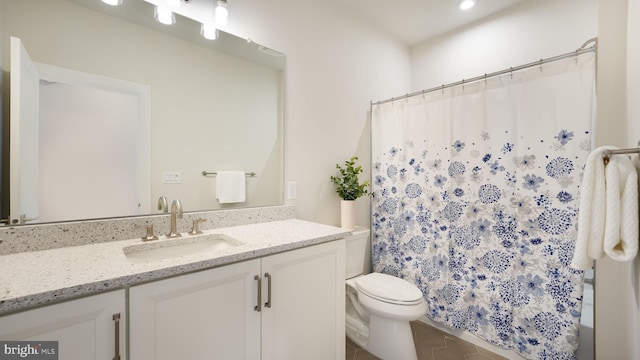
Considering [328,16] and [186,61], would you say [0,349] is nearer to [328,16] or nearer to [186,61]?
[186,61]

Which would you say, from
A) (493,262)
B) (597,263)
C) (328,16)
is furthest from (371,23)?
(597,263)

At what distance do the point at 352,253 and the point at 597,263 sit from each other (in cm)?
137

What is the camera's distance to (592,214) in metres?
1.04

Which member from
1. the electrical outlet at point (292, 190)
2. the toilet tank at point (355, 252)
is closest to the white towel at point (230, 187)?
the electrical outlet at point (292, 190)

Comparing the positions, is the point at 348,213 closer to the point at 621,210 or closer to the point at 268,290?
the point at 268,290

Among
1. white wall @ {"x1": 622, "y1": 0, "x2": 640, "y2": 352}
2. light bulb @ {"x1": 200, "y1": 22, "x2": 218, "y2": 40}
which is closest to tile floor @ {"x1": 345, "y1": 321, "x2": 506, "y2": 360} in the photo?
white wall @ {"x1": 622, "y1": 0, "x2": 640, "y2": 352}

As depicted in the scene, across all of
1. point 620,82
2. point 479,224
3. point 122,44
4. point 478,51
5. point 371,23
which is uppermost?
point 371,23

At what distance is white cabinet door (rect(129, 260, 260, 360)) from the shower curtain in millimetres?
1430

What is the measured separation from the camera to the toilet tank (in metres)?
1.97

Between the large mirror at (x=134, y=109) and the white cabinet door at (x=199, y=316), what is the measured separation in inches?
24.1

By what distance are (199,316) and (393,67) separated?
103 inches

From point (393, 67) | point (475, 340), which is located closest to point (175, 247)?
point (475, 340)

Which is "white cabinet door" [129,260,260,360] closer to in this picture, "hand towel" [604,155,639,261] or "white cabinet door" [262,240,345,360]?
"white cabinet door" [262,240,345,360]

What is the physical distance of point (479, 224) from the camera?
1.75 m
